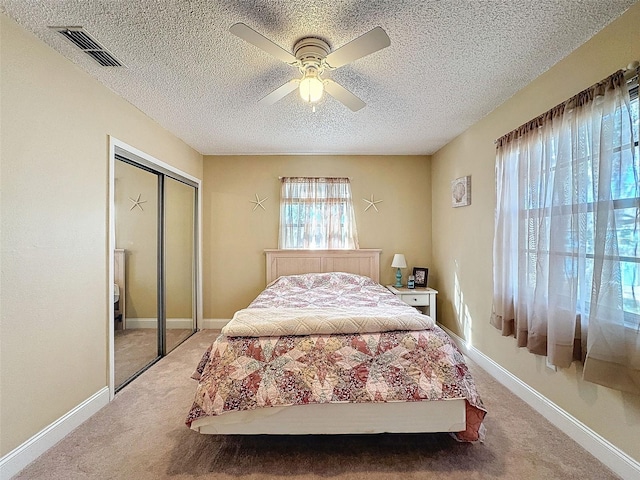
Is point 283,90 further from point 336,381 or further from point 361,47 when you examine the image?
point 336,381

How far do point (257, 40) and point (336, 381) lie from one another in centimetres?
196

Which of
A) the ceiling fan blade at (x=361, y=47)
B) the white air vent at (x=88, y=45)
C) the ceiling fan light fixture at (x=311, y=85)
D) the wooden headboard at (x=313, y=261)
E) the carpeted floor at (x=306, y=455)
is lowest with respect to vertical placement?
the carpeted floor at (x=306, y=455)

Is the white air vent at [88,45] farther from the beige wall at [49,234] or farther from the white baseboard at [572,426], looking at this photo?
the white baseboard at [572,426]

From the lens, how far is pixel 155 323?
346 centimetres

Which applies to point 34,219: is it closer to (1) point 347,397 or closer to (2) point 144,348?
(2) point 144,348

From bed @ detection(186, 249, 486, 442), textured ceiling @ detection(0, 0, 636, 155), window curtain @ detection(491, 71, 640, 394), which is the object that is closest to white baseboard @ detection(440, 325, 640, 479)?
window curtain @ detection(491, 71, 640, 394)

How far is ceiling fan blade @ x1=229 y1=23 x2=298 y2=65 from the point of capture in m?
1.58

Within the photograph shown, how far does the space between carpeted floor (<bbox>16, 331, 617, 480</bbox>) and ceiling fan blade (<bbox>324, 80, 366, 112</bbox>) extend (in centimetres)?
229

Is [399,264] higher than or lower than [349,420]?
higher

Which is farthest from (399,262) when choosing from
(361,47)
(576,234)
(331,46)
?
(361,47)

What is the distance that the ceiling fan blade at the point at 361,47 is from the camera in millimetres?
1595

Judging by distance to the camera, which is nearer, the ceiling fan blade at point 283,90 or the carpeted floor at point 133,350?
the ceiling fan blade at point 283,90

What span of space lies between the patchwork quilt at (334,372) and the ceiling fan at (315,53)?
159cm

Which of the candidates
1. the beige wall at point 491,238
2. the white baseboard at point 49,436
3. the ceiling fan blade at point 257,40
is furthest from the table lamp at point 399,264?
the white baseboard at point 49,436
